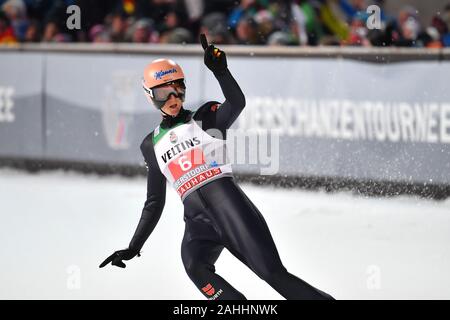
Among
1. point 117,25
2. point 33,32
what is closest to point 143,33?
point 117,25

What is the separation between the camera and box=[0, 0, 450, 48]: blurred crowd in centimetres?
1031

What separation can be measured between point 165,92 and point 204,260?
0.95 m

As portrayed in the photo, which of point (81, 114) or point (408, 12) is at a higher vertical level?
point (408, 12)

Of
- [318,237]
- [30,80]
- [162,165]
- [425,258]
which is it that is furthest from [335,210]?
[30,80]

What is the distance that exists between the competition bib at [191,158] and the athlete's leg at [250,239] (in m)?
0.08

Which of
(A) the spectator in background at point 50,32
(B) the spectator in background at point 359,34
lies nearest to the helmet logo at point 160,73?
(B) the spectator in background at point 359,34

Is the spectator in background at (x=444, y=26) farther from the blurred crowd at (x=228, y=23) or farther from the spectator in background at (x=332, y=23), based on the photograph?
the spectator in background at (x=332, y=23)

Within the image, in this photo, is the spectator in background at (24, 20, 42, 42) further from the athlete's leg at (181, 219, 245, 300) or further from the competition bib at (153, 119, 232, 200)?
the athlete's leg at (181, 219, 245, 300)

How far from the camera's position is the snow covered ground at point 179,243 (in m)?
6.45

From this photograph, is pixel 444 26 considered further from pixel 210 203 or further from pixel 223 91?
pixel 210 203

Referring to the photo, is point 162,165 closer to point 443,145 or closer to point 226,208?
point 226,208

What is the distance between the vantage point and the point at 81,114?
11258 millimetres

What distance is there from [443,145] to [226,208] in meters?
4.46

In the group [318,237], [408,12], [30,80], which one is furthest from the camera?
[30,80]
